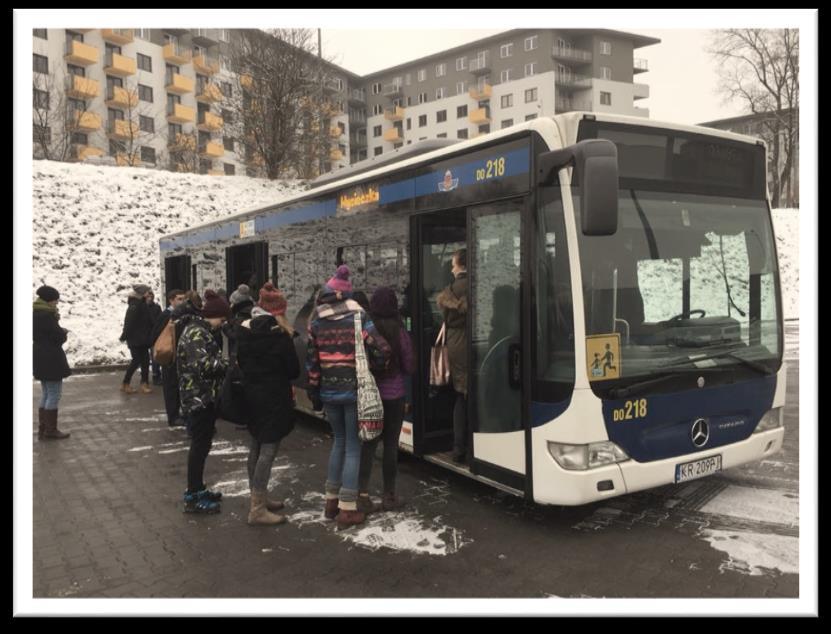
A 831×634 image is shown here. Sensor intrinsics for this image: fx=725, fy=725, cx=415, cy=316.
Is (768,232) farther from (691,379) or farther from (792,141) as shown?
(792,141)

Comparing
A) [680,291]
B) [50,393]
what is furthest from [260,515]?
[50,393]

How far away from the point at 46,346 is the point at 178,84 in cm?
5134

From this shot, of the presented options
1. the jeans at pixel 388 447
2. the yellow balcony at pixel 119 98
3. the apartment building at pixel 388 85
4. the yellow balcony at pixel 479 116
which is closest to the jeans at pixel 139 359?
the jeans at pixel 388 447

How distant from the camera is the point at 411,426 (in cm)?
671

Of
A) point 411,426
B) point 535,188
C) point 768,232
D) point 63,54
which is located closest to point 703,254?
point 768,232

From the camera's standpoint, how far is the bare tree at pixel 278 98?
29359mm

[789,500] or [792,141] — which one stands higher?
[792,141]

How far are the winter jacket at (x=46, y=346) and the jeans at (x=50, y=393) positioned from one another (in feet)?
0.34

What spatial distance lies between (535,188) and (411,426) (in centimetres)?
Answer: 264

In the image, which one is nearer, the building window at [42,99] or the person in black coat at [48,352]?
the person in black coat at [48,352]

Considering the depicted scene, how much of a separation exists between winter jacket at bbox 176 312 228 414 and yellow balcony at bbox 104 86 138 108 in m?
42.5

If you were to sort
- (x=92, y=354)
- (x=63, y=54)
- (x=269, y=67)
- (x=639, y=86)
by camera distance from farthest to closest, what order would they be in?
(x=639, y=86) → (x=63, y=54) → (x=269, y=67) → (x=92, y=354)

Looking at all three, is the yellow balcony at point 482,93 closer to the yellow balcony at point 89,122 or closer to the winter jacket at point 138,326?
the yellow balcony at point 89,122

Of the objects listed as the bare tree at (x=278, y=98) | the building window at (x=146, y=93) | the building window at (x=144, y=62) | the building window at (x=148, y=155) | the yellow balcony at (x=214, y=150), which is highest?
the building window at (x=144, y=62)
